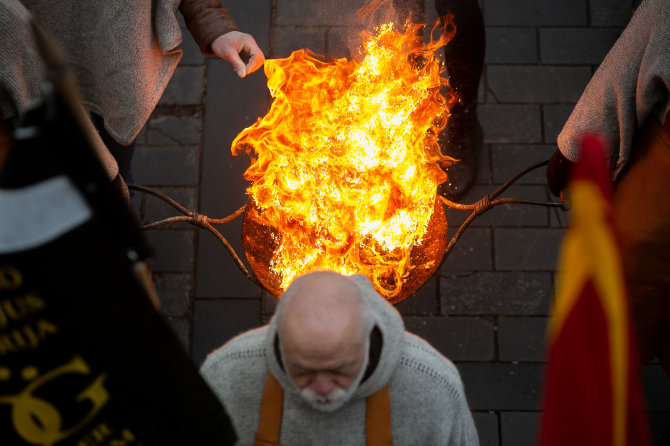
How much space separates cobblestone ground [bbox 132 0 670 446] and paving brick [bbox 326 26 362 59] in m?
0.01

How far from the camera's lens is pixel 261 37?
4551 mm

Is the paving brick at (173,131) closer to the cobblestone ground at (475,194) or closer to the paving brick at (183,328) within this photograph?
the cobblestone ground at (475,194)

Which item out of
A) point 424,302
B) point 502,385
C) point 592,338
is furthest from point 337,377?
point 502,385

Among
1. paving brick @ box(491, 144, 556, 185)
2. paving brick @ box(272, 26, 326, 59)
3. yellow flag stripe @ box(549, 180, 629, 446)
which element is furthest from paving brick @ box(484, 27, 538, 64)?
yellow flag stripe @ box(549, 180, 629, 446)

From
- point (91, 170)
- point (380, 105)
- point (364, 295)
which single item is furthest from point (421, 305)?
point (91, 170)

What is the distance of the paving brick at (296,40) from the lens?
451 cm

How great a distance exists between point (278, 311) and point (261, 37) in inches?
126

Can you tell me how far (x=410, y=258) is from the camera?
3.17m

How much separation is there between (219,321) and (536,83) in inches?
116

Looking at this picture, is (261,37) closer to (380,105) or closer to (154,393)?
(380,105)

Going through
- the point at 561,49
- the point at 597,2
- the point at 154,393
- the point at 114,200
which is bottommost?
the point at 154,393

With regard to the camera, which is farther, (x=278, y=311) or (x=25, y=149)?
(x=278, y=311)

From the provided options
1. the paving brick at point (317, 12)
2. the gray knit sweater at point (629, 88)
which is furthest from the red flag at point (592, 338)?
the paving brick at point (317, 12)

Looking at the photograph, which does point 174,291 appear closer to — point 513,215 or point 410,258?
point 410,258
